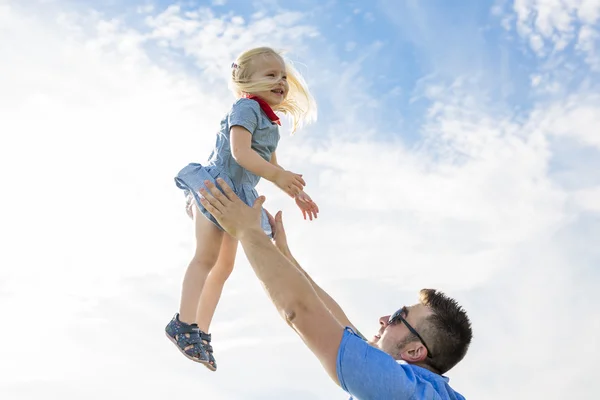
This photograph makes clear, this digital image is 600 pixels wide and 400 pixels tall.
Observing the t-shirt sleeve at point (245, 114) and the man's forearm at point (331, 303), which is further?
the man's forearm at point (331, 303)

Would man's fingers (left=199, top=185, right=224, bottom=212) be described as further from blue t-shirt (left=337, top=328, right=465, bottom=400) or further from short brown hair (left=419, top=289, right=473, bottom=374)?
short brown hair (left=419, top=289, right=473, bottom=374)

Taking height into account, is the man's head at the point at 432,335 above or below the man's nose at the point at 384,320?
below

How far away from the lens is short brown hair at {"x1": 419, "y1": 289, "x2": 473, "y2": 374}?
15.4ft

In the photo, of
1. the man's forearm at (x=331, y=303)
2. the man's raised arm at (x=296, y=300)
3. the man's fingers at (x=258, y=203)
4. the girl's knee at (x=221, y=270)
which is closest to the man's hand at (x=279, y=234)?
the man's forearm at (x=331, y=303)

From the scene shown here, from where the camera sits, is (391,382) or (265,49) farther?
(265,49)

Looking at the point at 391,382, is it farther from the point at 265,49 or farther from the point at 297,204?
the point at 265,49

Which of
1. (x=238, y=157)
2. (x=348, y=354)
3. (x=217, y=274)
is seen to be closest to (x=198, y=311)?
(x=217, y=274)

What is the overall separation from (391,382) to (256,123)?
101 inches

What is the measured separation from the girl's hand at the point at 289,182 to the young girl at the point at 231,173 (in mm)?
72

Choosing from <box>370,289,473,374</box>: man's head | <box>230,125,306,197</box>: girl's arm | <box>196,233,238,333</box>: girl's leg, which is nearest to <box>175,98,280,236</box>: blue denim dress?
<box>230,125,306,197</box>: girl's arm

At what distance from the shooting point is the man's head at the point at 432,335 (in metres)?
4.68

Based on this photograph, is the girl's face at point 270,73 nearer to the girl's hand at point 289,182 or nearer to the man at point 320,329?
the girl's hand at point 289,182

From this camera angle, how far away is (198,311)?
5770 mm

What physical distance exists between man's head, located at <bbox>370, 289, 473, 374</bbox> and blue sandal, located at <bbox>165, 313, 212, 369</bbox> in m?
1.42
